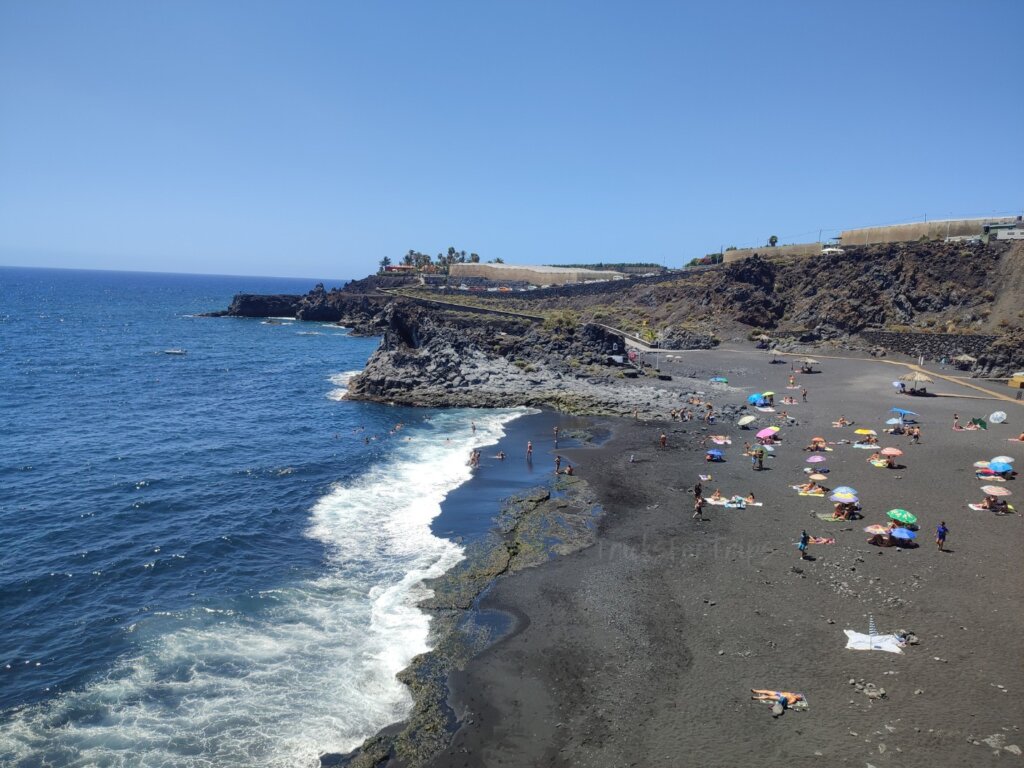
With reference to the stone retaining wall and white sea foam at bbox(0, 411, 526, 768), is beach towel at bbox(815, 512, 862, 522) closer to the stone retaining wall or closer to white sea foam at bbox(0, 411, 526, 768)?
white sea foam at bbox(0, 411, 526, 768)

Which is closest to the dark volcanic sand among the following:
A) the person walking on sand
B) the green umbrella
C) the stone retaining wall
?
the person walking on sand

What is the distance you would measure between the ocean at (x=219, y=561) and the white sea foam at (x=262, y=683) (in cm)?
6

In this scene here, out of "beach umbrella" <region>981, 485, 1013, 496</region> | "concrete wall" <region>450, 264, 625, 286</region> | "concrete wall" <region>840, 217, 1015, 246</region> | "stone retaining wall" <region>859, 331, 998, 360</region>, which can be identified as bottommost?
"beach umbrella" <region>981, 485, 1013, 496</region>

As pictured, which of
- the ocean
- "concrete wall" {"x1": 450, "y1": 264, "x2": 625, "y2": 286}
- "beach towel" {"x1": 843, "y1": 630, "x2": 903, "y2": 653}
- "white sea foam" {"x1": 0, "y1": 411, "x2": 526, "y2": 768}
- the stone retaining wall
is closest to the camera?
"white sea foam" {"x1": 0, "y1": 411, "x2": 526, "y2": 768}

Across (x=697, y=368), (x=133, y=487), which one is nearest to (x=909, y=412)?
(x=697, y=368)

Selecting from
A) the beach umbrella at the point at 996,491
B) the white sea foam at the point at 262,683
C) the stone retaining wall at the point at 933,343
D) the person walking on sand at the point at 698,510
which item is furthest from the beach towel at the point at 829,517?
the stone retaining wall at the point at 933,343

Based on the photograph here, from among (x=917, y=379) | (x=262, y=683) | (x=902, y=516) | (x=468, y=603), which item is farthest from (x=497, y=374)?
(x=262, y=683)

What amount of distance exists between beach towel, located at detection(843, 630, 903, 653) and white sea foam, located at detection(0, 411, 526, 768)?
41.6 ft

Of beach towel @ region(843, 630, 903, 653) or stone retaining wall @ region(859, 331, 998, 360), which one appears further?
stone retaining wall @ region(859, 331, 998, 360)

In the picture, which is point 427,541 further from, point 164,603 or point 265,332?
point 265,332

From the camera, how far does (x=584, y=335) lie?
70312mm

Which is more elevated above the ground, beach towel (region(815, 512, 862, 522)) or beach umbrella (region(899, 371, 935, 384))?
beach umbrella (region(899, 371, 935, 384))

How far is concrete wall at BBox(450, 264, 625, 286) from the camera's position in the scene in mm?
126562

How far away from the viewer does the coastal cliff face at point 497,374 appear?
54.6m
